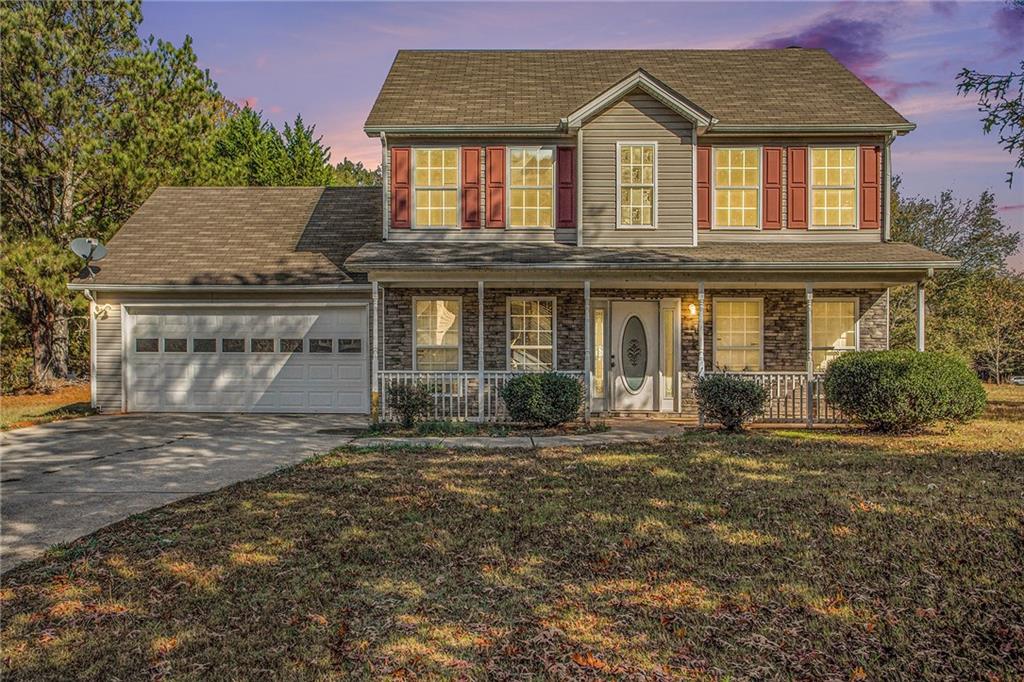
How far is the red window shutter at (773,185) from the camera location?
13.3 meters

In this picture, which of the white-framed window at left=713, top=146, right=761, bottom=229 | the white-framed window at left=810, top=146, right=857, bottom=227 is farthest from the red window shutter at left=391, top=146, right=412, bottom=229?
the white-framed window at left=810, top=146, right=857, bottom=227

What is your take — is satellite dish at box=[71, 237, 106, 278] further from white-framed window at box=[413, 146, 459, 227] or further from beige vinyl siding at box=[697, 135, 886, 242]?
beige vinyl siding at box=[697, 135, 886, 242]

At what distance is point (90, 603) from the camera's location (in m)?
4.04

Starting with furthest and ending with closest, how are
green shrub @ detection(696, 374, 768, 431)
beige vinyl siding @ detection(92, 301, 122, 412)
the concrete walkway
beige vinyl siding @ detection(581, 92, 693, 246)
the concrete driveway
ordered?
beige vinyl siding @ detection(92, 301, 122, 412) → beige vinyl siding @ detection(581, 92, 693, 246) → green shrub @ detection(696, 374, 768, 431) → the concrete walkway → the concrete driveway

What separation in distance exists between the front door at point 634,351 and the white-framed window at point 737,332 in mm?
1324

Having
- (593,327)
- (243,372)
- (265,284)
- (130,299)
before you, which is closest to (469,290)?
(593,327)

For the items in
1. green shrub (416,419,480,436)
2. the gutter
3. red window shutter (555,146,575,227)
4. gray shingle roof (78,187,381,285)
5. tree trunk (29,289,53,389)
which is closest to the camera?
green shrub (416,419,480,436)

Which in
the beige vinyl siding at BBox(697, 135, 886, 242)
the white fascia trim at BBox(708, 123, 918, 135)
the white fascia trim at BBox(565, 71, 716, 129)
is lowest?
the beige vinyl siding at BBox(697, 135, 886, 242)

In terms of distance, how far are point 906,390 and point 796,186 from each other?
528cm

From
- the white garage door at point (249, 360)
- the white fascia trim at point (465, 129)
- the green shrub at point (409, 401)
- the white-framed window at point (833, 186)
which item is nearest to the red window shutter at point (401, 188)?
the white fascia trim at point (465, 129)

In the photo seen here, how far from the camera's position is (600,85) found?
48.1ft

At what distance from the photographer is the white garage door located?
1408 centimetres

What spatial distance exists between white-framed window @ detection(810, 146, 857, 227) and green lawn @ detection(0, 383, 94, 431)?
1627cm

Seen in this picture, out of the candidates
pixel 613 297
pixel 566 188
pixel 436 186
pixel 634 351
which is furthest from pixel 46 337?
pixel 634 351
